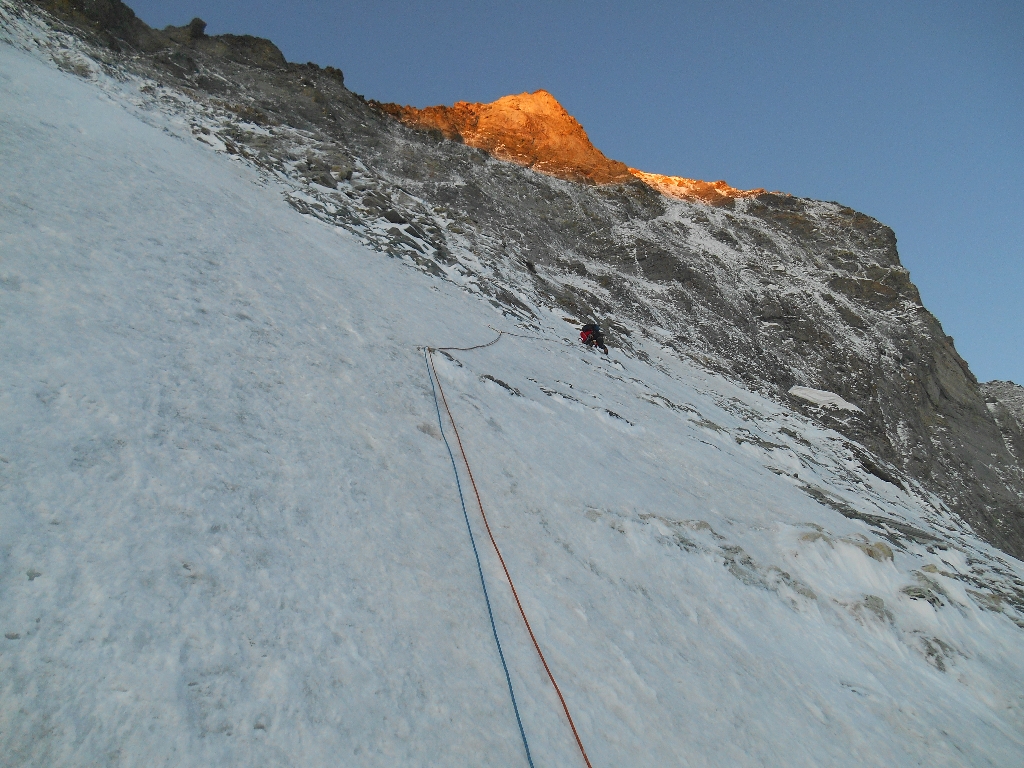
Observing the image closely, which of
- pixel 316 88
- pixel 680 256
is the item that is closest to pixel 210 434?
pixel 680 256

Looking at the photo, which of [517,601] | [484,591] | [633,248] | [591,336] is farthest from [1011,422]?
[484,591]

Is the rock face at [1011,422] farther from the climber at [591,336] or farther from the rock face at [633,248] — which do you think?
the climber at [591,336]

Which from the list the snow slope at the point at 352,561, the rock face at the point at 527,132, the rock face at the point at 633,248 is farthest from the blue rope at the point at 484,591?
the rock face at the point at 527,132

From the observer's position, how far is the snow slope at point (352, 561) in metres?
2.98

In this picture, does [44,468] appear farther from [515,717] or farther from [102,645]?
[515,717]

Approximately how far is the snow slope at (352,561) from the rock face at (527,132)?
1797 inches

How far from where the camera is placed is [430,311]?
12648 millimetres

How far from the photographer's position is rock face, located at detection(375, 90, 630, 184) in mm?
52031

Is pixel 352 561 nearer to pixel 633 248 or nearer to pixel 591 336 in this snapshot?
pixel 591 336

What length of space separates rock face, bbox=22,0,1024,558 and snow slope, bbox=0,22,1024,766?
376 inches

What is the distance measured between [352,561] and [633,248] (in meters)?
41.2

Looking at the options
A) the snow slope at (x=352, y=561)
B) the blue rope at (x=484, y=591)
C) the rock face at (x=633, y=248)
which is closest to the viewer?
the snow slope at (x=352, y=561)

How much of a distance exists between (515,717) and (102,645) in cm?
246

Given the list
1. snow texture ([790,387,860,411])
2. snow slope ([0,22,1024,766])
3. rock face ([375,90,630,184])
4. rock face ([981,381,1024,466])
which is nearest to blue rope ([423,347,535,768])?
snow slope ([0,22,1024,766])
